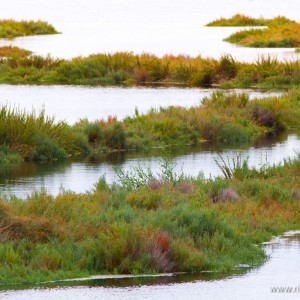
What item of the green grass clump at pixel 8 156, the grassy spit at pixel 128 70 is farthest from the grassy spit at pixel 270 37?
the green grass clump at pixel 8 156

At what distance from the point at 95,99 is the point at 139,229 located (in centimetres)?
2683

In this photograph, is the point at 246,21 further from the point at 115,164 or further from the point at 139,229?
the point at 139,229

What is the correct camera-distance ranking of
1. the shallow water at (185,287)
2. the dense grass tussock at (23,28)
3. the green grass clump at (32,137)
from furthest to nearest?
the dense grass tussock at (23,28) < the green grass clump at (32,137) < the shallow water at (185,287)

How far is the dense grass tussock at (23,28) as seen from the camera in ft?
266

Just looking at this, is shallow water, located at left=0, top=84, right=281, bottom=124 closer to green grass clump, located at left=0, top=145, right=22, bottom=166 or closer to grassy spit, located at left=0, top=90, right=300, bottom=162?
grassy spit, located at left=0, top=90, right=300, bottom=162

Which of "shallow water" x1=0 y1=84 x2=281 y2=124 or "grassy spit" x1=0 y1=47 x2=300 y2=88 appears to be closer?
"shallow water" x1=0 y1=84 x2=281 y2=124

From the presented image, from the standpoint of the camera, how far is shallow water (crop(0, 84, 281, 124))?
34.6 meters

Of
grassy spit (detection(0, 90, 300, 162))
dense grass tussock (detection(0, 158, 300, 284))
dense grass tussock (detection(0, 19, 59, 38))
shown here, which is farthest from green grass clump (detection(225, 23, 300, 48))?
dense grass tussock (detection(0, 158, 300, 284))

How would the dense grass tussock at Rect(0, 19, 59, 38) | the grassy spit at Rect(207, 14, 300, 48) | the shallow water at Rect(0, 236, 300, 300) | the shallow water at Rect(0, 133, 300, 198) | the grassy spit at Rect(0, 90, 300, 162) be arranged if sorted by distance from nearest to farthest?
1. the shallow water at Rect(0, 236, 300, 300)
2. the shallow water at Rect(0, 133, 300, 198)
3. the grassy spit at Rect(0, 90, 300, 162)
4. the grassy spit at Rect(207, 14, 300, 48)
5. the dense grass tussock at Rect(0, 19, 59, 38)

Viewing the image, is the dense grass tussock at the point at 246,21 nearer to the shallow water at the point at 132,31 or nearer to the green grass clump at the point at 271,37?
the shallow water at the point at 132,31

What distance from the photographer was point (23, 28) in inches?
3314

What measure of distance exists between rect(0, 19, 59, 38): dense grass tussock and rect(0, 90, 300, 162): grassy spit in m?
48.8

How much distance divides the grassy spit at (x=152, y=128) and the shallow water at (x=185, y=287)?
12.0 metres

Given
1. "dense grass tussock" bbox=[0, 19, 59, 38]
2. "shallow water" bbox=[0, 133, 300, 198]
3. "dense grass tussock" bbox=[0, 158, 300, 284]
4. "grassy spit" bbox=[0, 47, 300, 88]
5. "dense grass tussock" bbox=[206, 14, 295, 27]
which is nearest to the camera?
"dense grass tussock" bbox=[0, 158, 300, 284]
